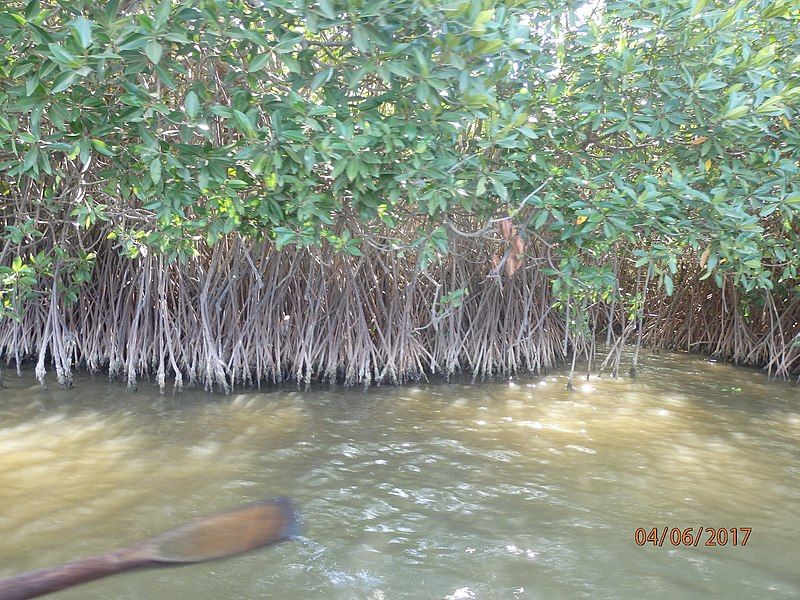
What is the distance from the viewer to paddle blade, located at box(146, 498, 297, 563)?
2465 millimetres

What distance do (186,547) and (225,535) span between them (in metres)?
0.16

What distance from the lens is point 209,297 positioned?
5098 millimetres

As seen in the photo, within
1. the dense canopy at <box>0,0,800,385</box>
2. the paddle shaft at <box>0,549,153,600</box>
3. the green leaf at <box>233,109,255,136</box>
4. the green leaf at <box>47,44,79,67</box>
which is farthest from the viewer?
the green leaf at <box>233,109,255,136</box>

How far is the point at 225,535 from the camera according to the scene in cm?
261

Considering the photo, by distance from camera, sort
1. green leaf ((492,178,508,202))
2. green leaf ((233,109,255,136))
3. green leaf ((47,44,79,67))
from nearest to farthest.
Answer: green leaf ((47,44,79,67))
green leaf ((233,109,255,136))
green leaf ((492,178,508,202))

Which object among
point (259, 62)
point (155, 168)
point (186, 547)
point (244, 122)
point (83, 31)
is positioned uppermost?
point (259, 62)

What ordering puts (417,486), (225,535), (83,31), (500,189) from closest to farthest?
(83,31) < (225,535) < (500,189) < (417,486)

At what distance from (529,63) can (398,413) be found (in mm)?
2504

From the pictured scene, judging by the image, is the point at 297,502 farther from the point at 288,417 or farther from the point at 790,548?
the point at 790,548

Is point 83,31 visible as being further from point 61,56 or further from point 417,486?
point 417,486

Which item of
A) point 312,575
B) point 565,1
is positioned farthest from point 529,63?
point 312,575
